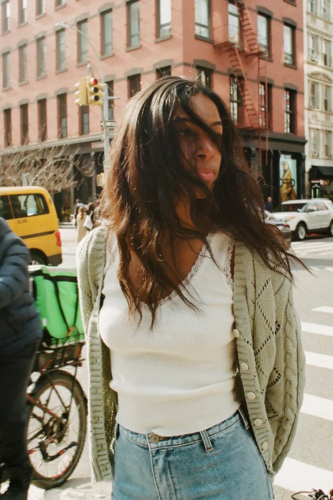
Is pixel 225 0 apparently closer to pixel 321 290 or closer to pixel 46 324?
pixel 321 290

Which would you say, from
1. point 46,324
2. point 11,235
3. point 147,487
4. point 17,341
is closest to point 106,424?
point 147,487

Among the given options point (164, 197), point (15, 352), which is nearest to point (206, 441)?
point (164, 197)

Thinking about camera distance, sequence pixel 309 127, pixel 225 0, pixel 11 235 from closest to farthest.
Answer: pixel 11 235 → pixel 225 0 → pixel 309 127

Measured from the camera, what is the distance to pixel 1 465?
8.93ft

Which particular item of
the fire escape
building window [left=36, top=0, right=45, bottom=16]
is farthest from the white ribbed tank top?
building window [left=36, top=0, right=45, bottom=16]

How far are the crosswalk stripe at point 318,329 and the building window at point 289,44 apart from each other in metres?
27.8

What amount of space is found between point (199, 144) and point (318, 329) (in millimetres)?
6357

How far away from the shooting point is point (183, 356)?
1.55 m

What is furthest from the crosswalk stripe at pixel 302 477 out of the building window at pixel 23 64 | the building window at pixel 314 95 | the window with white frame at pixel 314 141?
the building window at pixel 23 64

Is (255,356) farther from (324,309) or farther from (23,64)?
(23,64)

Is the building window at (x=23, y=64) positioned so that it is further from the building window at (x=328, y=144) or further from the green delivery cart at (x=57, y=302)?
the green delivery cart at (x=57, y=302)

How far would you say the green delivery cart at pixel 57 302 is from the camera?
3080mm

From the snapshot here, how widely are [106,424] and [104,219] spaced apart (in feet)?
2.27

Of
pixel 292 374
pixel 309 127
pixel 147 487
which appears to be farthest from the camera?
pixel 309 127
